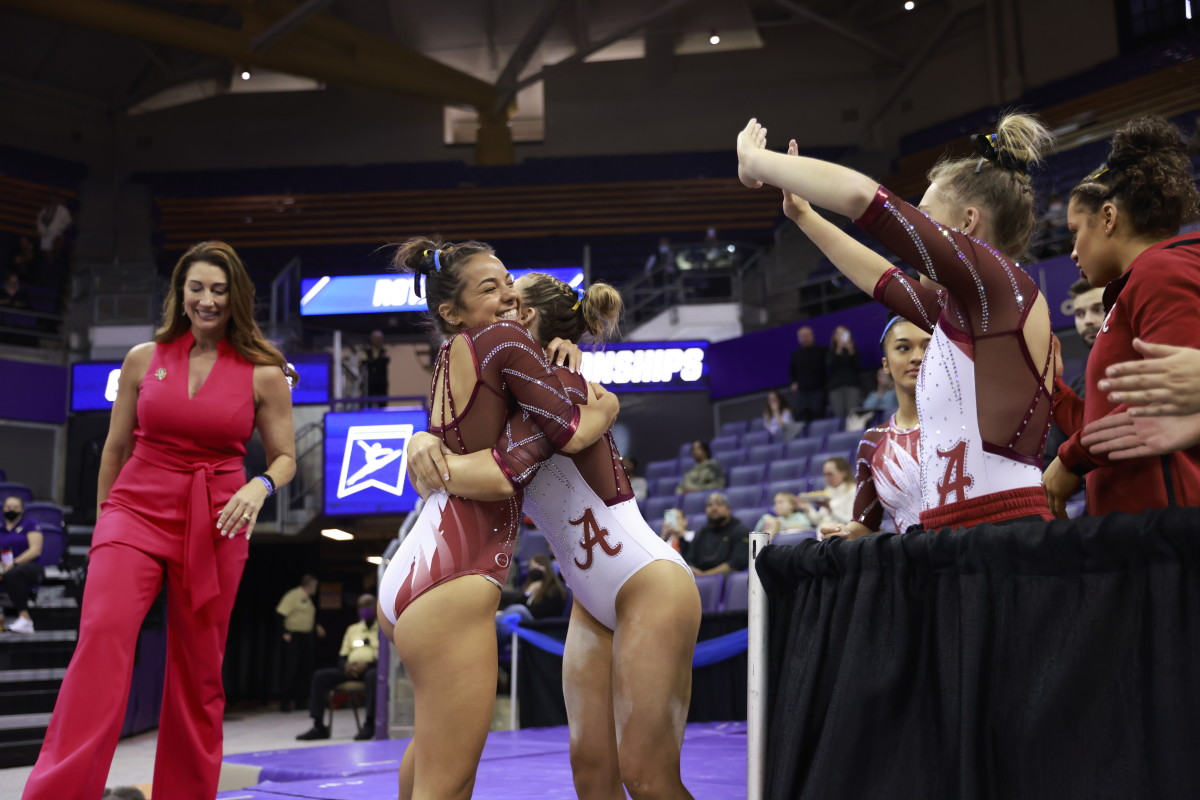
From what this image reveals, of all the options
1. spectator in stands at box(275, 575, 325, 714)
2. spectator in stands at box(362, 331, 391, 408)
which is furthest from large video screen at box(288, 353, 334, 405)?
spectator in stands at box(275, 575, 325, 714)

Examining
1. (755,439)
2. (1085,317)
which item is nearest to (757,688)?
(1085,317)

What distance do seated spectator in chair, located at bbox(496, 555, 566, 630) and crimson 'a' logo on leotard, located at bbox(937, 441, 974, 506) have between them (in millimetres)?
6909

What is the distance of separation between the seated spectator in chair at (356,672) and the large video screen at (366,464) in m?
1.58

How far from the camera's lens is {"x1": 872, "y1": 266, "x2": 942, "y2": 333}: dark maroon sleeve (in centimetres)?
211

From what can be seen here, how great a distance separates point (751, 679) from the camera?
6.34 feet

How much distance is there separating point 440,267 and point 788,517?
257 inches

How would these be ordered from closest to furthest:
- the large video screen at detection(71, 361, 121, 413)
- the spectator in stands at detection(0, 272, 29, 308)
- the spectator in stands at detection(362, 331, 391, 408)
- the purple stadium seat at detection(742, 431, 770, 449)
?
the purple stadium seat at detection(742, 431, 770, 449) → the spectator in stands at detection(362, 331, 391, 408) → the large video screen at detection(71, 361, 121, 413) → the spectator in stands at detection(0, 272, 29, 308)

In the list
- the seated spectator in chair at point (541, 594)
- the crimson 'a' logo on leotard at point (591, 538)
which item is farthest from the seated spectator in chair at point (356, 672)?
the crimson 'a' logo on leotard at point (591, 538)

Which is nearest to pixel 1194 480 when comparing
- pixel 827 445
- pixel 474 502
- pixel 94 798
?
pixel 474 502

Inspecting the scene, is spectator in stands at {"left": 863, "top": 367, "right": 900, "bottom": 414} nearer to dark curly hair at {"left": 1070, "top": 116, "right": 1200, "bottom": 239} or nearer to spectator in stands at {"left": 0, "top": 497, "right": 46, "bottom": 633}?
spectator in stands at {"left": 0, "top": 497, "right": 46, "bottom": 633}

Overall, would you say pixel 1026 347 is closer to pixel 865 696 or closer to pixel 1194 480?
pixel 1194 480

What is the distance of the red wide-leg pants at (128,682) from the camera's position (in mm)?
2664

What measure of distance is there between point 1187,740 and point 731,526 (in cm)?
743

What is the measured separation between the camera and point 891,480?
125 inches
